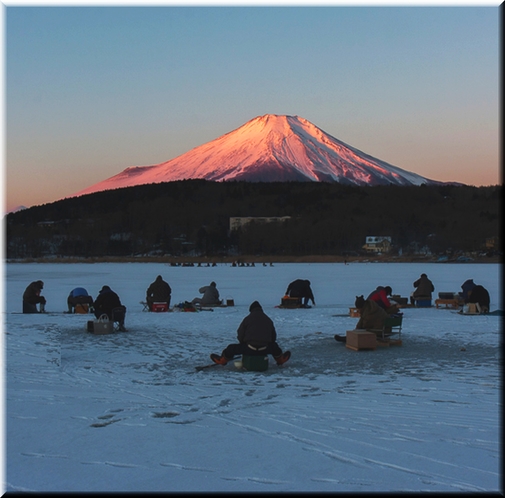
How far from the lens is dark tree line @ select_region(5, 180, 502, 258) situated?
112 m

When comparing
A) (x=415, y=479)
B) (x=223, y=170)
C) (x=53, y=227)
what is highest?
(x=223, y=170)

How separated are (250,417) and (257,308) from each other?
9.03 feet

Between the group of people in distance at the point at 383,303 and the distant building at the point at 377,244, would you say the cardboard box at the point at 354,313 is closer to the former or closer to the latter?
the group of people in distance at the point at 383,303

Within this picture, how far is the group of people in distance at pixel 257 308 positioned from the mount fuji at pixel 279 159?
478 feet

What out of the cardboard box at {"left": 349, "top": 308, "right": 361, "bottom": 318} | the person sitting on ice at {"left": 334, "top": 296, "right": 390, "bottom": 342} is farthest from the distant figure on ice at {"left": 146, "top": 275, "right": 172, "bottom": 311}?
the person sitting on ice at {"left": 334, "top": 296, "right": 390, "bottom": 342}

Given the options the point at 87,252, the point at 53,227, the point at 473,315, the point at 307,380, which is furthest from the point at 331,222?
the point at 307,380

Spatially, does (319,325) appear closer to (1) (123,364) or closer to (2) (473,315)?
(2) (473,315)

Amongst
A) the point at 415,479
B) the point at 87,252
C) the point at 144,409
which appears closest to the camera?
the point at 415,479

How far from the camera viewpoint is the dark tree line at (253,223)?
112 m

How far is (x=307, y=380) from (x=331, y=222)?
364 ft

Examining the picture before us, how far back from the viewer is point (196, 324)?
1361cm

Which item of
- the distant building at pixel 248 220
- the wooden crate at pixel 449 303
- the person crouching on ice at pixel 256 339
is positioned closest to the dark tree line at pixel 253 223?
the distant building at pixel 248 220

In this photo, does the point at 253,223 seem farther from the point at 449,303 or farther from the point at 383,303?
the point at 383,303

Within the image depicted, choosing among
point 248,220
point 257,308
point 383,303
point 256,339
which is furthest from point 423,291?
point 248,220
